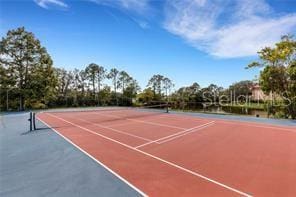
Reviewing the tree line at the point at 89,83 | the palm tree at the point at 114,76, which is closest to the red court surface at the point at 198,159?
the tree line at the point at 89,83

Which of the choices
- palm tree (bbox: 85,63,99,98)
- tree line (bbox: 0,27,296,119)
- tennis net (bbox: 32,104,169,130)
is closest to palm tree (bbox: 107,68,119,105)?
tree line (bbox: 0,27,296,119)

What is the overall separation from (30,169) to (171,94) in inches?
1388

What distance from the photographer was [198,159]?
639 cm

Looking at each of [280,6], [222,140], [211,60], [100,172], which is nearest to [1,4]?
[100,172]

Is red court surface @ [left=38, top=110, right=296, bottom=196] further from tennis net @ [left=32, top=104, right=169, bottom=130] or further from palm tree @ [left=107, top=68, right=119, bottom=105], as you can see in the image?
palm tree @ [left=107, top=68, right=119, bottom=105]

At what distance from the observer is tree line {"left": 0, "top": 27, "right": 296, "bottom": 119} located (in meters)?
15.8

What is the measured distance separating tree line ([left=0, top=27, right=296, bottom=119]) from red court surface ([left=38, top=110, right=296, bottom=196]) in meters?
6.68

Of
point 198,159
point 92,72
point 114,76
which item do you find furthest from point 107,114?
point 114,76

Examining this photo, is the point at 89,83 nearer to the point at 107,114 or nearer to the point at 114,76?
the point at 114,76

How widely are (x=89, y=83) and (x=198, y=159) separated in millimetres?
30098

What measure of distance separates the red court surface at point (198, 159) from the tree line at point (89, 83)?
6682 millimetres

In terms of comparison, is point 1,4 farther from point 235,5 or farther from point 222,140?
point 235,5

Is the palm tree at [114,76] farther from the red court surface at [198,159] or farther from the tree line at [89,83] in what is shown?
the red court surface at [198,159]

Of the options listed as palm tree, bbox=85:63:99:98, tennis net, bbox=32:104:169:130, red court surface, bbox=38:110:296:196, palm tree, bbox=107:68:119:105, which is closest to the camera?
red court surface, bbox=38:110:296:196
